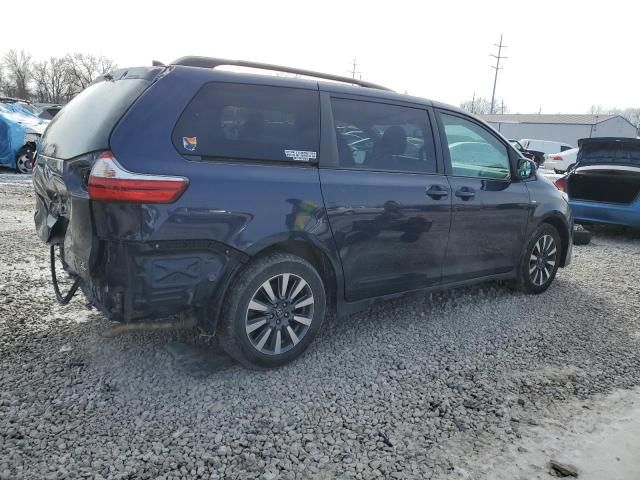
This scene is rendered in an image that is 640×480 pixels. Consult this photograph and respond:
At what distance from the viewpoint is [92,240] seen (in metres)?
2.72

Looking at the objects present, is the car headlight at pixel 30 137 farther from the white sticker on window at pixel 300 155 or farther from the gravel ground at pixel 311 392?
the white sticker on window at pixel 300 155

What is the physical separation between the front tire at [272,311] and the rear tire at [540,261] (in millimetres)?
2555

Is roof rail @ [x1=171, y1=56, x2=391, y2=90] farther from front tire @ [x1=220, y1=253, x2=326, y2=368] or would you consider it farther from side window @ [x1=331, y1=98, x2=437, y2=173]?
front tire @ [x1=220, y1=253, x2=326, y2=368]

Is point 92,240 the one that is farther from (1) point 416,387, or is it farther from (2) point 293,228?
(1) point 416,387

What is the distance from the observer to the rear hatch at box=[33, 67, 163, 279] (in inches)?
108

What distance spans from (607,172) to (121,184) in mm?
7903

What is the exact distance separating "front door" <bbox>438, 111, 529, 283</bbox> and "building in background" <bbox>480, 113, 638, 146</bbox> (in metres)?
52.4

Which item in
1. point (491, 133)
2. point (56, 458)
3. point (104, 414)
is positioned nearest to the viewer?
point (56, 458)

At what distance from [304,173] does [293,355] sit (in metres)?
1.22

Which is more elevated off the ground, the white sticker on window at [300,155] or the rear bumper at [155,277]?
the white sticker on window at [300,155]

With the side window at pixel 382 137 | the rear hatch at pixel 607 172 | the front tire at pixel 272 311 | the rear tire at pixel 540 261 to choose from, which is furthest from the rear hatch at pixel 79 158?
the rear hatch at pixel 607 172

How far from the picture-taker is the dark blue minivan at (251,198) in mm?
2713

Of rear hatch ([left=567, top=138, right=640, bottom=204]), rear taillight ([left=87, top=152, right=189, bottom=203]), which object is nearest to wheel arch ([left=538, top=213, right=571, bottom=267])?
rear hatch ([left=567, top=138, right=640, bottom=204])

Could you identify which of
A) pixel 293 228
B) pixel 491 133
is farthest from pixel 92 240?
pixel 491 133
